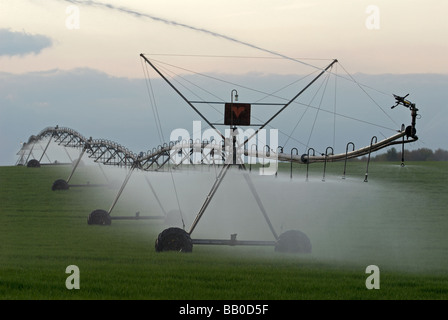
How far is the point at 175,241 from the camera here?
26.0 meters

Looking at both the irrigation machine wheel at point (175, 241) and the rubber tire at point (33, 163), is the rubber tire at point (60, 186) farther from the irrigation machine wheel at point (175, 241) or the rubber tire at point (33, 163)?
the irrigation machine wheel at point (175, 241)

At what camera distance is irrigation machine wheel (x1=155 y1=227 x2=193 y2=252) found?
2584cm

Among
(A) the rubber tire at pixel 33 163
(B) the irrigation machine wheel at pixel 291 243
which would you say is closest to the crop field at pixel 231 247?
(B) the irrigation machine wheel at pixel 291 243

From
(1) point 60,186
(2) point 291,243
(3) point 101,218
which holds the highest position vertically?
(1) point 60,186

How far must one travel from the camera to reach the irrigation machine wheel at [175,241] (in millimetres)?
25844

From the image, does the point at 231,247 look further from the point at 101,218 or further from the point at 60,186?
the point at 60,186

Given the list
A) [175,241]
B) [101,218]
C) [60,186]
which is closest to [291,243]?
[175,241]

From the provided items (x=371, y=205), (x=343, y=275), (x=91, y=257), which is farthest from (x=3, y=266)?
(x=371, y=205)

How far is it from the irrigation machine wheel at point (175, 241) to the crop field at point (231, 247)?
0.62 metres

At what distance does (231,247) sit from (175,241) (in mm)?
4667

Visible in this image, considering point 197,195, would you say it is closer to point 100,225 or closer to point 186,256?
point 100,225

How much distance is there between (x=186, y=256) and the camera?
80.8 feet

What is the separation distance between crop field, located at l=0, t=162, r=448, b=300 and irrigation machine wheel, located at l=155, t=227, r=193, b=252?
2.03 ft
